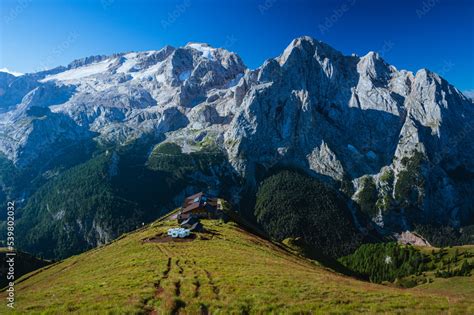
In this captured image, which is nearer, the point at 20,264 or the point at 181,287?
the point at 181,287

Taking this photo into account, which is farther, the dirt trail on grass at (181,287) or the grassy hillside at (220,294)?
the dirt trail on grass at (181,287)

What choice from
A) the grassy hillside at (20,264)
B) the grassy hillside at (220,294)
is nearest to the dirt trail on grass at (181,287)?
the grassy hillside at (220,294)

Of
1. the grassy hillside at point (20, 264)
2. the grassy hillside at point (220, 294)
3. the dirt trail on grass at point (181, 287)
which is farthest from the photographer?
the grassy hillside at point (20, 264)

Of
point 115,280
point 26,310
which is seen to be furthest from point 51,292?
point 26,310

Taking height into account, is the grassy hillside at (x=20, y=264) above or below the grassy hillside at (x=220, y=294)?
below

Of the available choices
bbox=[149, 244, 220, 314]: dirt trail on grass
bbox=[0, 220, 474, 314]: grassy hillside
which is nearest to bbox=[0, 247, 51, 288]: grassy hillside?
bbox=[0, 220, 474, 314]: grassy hillside

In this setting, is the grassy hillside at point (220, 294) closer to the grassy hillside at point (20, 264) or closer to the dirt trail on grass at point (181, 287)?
the dirt trail on grass at point (181, 287)

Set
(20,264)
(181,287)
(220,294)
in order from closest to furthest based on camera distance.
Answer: (220,294) < (181,287) < (20,264)

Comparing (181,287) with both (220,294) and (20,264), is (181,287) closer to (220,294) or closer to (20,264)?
(220,294)

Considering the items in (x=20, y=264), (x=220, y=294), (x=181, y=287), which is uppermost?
(x=220, y=294)

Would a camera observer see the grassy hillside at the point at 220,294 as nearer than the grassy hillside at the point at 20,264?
Yes

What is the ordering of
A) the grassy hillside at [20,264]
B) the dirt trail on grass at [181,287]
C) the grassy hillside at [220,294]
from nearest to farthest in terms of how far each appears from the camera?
the grassy hillside at [220,294] < the dirt trail on grass at [181,287] < the grassy hillside at [20,264]

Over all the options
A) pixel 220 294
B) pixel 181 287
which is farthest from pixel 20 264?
pixel 220 294
